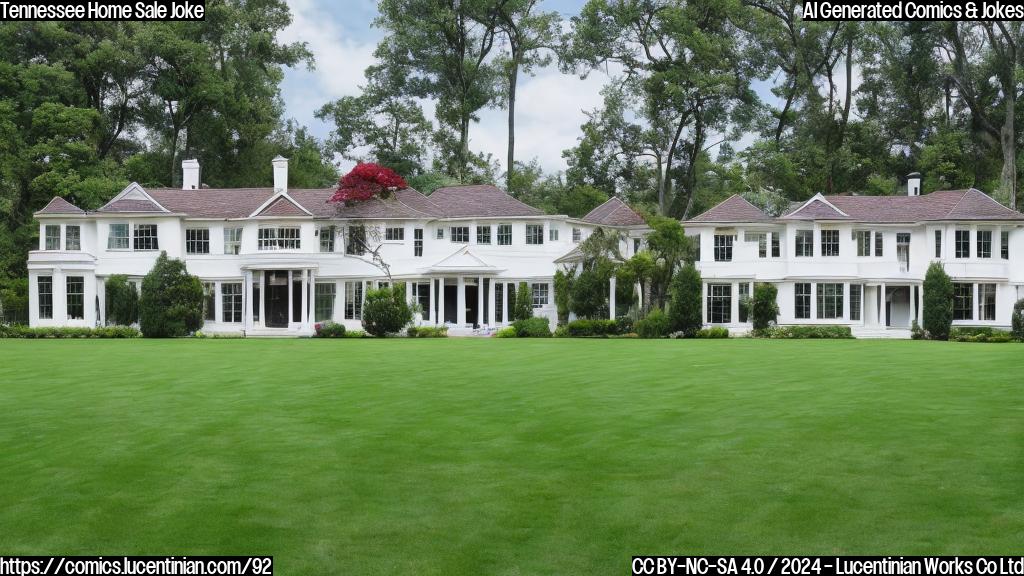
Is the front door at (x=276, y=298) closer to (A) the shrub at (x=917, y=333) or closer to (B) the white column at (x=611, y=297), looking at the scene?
(B) the white column at (x=611, y=297)

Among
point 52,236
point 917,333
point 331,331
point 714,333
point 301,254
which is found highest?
point 52,236

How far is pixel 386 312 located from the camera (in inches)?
1587

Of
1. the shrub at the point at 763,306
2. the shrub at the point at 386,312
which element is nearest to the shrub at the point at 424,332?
the shrub at the point at 386,312

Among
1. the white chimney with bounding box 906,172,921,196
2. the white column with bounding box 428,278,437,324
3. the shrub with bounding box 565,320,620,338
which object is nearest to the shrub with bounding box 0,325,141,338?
the white column with bounding box 428,278,437,324

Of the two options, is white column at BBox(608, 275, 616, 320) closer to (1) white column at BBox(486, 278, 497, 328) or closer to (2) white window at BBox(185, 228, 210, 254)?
(1) white column at BBox(486, 278, 497, 328)

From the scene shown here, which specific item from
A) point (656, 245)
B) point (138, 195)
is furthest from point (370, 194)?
point (656, 245)

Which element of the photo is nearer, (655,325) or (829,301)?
(655,325)

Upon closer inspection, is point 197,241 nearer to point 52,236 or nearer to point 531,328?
point 52,236

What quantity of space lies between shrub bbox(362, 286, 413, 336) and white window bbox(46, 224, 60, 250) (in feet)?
52.6

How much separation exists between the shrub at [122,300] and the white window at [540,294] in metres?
17.5

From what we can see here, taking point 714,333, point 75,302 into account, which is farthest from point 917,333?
point 75,302

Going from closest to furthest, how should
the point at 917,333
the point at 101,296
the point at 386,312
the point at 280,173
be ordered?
1. the point at 917,333
2. the point at 386,312
3. the point at 101,296
4. the point at 280,173

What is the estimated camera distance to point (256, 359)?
2527 centimetres

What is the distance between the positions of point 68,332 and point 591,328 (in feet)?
70.9
